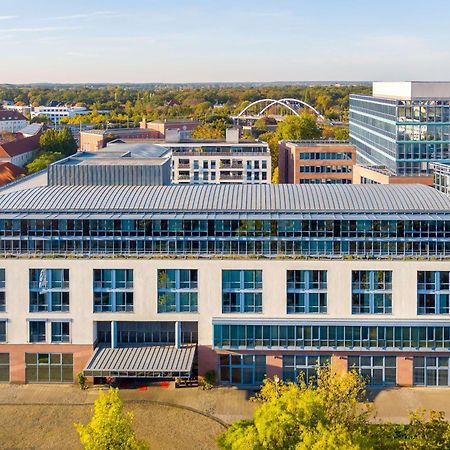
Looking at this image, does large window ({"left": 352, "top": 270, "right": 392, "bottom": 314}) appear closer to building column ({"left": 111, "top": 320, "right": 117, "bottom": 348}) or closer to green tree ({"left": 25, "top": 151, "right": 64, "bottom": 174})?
building column ({"left": 111, "top": 320, "right": 117, "bottom": 348})

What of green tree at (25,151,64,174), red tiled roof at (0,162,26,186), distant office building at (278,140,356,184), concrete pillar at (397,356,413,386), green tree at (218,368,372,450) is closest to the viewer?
green tree at (218,368,372,450)

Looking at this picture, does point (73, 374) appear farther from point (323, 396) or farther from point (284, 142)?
point (284, 142)

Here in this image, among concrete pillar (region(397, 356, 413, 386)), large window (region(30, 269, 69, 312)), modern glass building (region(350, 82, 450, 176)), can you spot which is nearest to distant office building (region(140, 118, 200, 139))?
modern glass building (region(350, 82, 450, 176))

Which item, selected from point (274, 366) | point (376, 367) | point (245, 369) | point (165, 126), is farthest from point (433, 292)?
point (165, 126)

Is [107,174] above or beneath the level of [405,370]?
above

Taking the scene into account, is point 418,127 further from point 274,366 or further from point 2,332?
point 2,332

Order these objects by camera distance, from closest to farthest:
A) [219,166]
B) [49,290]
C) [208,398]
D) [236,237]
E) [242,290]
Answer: [208,398]
[242,290]
[49,290]
[236,237]
[219,166]

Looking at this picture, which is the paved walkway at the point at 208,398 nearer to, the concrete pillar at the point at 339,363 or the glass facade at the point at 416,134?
the concrete pillar at the point at 339,363
